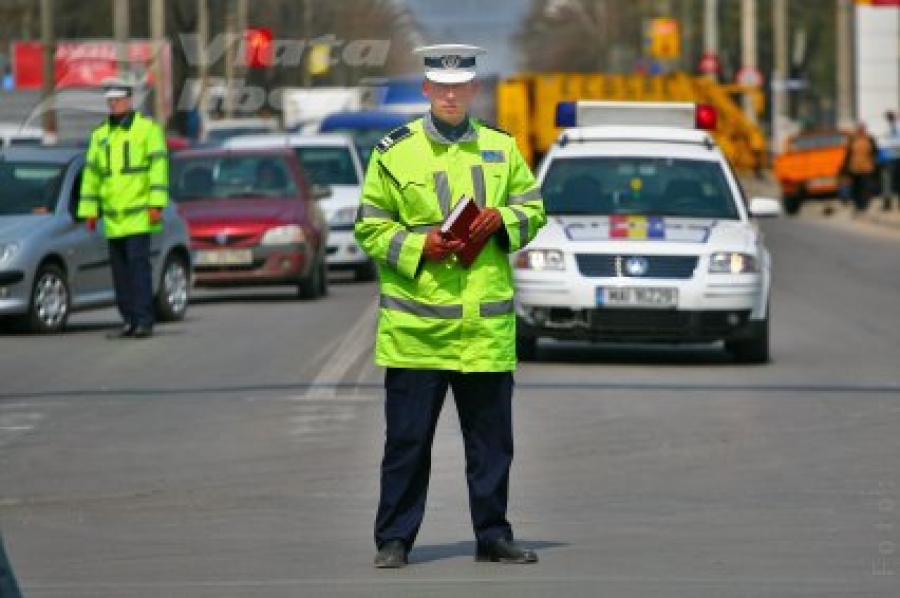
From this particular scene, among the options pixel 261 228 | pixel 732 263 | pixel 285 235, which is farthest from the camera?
pixel 261 228

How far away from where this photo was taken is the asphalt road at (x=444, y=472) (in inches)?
353

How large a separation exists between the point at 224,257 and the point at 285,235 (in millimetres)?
675

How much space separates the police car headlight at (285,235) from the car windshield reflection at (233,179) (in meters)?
1.02

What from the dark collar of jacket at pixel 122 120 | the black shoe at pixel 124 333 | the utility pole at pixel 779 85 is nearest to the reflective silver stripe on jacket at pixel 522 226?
the dark collar of jacket at pixel 122 120

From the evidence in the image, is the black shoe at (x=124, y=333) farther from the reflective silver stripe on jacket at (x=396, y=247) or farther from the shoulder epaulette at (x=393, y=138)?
the reflective silver stripe on jacket at (x=396, y=247)

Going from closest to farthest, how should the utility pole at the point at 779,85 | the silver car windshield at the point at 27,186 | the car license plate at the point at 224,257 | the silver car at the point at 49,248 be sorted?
the silver car at the point at 49,248 → the silver car windshield at the point at 27,186 → the car license plate at the point at 224,257 → the utility pole at the point at 779,85

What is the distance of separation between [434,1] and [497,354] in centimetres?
11439

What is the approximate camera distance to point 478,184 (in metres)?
8.88

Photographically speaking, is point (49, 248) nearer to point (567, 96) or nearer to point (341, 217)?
point (341, 217)

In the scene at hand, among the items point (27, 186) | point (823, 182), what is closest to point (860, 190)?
point (823, 182)

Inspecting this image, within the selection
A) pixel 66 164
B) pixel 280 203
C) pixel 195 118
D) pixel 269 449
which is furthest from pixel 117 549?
pixel 195 118

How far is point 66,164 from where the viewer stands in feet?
73.4

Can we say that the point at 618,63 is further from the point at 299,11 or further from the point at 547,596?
the point at 547,596

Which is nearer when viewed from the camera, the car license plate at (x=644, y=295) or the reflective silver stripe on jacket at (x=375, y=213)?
the reflective silver stripe on jacket at (x=375, y=213)
